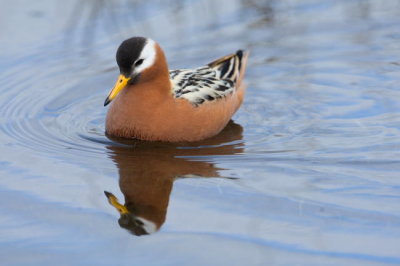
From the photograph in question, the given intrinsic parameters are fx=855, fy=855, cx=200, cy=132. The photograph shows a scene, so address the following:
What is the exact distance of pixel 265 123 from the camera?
9555 millimetres

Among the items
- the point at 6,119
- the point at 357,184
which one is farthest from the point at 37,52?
the point at 357,184

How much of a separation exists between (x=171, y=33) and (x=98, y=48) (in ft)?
3.47

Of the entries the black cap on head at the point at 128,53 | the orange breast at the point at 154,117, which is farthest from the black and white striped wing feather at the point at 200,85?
the black cap on head at the point at 128,53

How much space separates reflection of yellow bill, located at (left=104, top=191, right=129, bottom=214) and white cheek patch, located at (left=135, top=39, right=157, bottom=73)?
6.46 feet

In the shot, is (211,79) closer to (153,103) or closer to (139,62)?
(153,103)

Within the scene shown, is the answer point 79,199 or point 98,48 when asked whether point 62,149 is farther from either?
point 98,48

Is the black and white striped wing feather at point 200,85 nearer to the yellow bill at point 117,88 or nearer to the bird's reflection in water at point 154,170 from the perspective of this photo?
the bird's reflection in water at point 154,170

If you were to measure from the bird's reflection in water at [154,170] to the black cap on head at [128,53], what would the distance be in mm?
787

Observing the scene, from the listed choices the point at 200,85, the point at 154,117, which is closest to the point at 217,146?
the point at 154,117

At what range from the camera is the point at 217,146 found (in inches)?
359

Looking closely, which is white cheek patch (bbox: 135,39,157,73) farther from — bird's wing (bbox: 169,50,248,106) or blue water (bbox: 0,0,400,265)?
blue water (bbox: 0,0,400,265)

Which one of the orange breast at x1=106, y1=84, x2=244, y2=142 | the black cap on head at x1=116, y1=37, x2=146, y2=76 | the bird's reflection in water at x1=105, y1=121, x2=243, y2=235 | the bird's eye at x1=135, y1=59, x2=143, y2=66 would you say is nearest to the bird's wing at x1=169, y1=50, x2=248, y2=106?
the orange breast at x1=106, y1=84, x2=244, y2=142

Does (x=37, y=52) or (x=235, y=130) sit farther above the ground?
(x=37, y=52)

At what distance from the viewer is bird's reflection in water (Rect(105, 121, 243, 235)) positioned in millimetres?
7008
